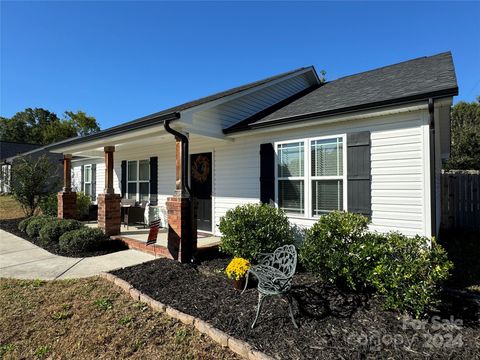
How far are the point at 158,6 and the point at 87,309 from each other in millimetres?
7676

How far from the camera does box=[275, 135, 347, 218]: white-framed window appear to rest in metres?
4.92

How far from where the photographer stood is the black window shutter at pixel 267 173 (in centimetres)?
583

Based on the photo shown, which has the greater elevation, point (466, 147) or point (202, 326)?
point (466, 147)

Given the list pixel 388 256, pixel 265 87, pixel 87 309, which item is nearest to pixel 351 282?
pixel 388 256

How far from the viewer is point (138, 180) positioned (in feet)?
31.9

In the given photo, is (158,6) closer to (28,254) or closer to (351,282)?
(28,254)

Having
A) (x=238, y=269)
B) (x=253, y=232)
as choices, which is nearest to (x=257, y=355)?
(x=238, y=269)

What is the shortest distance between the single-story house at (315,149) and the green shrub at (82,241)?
31.6 inches

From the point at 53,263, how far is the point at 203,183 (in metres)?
3.88

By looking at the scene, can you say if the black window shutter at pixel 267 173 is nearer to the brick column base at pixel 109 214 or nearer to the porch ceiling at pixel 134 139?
the porch ceiling at pixel 134 139

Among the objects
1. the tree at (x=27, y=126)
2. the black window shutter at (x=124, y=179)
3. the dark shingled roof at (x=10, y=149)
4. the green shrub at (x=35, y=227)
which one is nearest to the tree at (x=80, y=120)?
the dark shingled roof at (x=10, y=149)

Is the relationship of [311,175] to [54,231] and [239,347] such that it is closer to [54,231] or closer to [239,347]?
[239,347]

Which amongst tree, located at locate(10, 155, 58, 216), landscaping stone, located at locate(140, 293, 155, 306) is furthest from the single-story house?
tree, located at locate(10, 155, 58, 216)

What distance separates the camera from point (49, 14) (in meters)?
6.70
